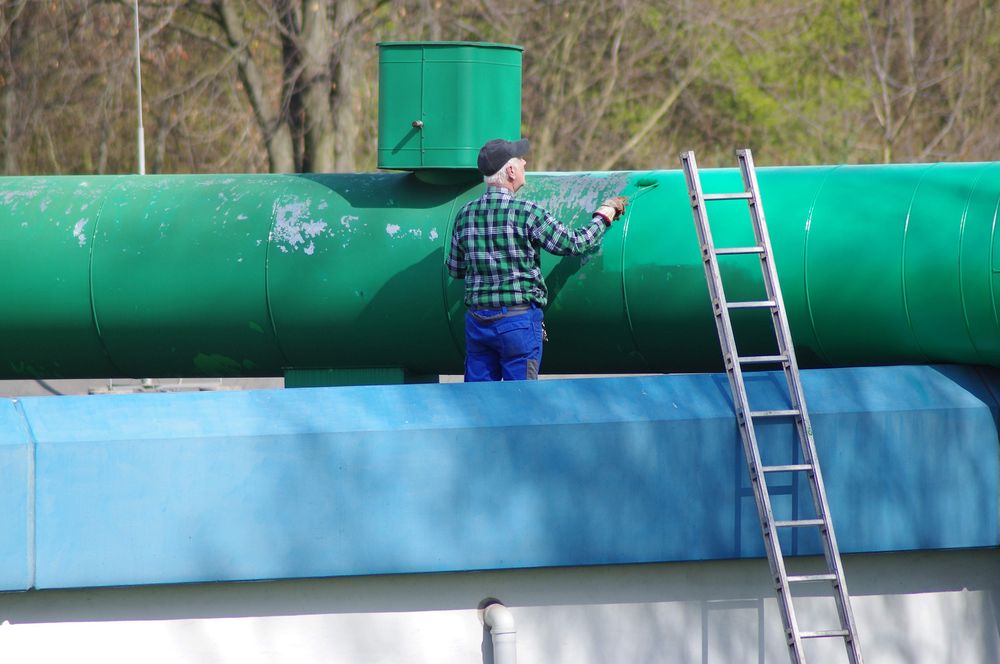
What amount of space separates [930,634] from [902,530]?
1.73 feet

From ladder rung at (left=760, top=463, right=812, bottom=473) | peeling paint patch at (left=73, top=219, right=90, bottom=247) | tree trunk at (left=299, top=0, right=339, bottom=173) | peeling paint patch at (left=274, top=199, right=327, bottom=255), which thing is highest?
tree trunk at (left=299, top=0, right=339, bottom=173)

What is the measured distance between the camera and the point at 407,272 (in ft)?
22.0

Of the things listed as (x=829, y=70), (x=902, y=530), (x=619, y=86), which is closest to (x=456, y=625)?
(x=902, y=530)

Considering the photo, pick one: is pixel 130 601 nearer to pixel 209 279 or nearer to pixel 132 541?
pixel 132 541

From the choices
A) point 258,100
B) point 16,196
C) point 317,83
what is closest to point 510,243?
point 16,196

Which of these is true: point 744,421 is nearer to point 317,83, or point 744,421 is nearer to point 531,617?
point 531,617

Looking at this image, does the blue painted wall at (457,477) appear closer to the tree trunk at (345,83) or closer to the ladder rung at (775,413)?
the ladder rung at (775,413)

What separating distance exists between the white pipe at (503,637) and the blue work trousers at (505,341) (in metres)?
1.15

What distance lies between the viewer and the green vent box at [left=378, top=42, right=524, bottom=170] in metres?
6.69

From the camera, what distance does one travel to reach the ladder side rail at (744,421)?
5.38 metres

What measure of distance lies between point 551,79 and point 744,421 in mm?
13926

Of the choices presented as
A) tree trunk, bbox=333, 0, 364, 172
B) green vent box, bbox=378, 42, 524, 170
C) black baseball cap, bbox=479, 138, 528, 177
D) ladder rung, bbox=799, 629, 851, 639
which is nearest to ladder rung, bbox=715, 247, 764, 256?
black baseball cap, bbox=479, 138, 528, 177

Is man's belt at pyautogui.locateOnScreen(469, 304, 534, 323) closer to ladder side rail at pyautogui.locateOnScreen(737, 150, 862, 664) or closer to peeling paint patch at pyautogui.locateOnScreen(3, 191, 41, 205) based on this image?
ladder side rail at pyautogui.locateOnScreen(737, 150, 862, 664)

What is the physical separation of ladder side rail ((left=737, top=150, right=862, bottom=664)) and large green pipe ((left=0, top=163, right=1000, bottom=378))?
413mm
